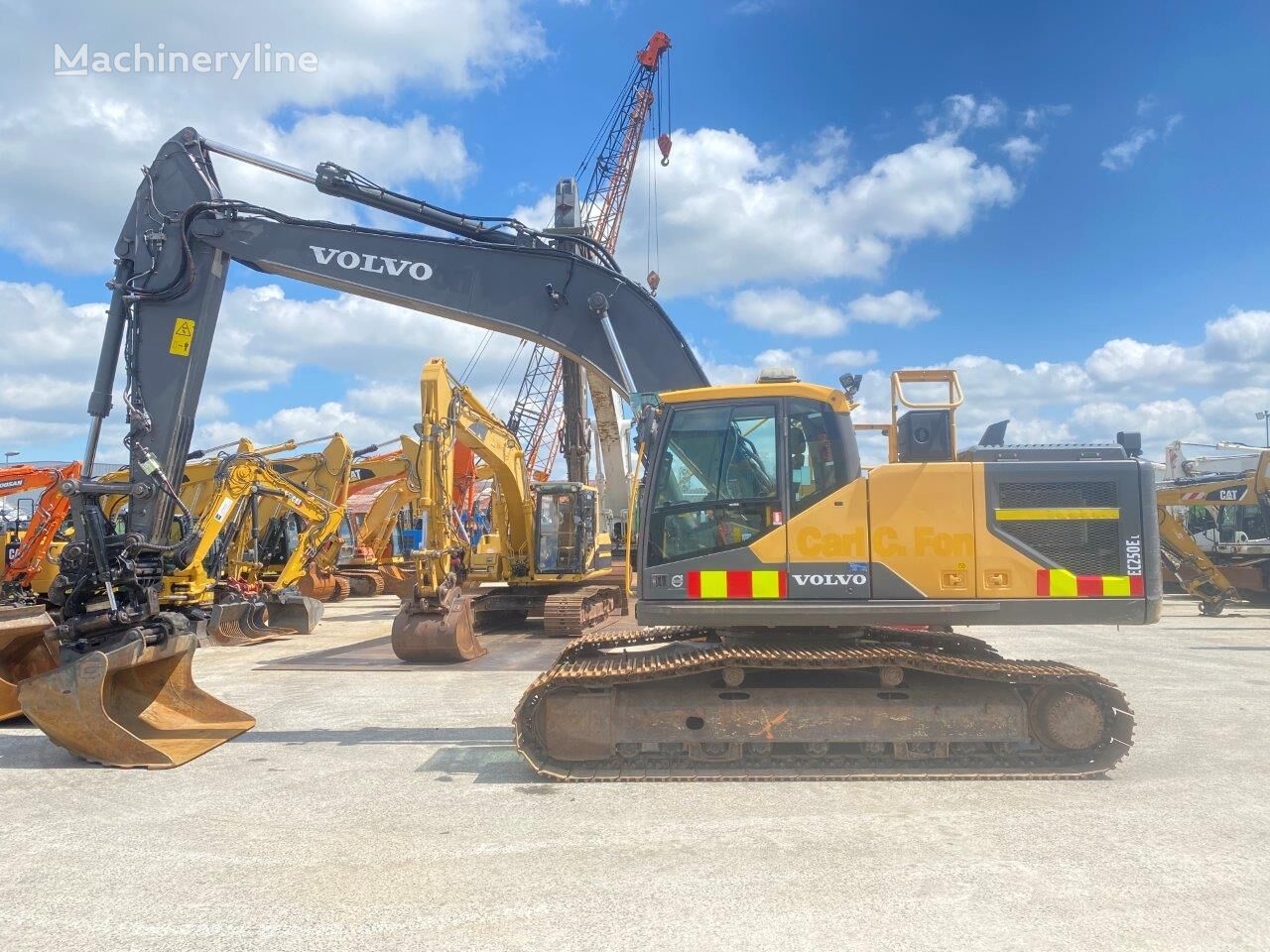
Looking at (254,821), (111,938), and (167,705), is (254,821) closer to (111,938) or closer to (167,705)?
(111,938)

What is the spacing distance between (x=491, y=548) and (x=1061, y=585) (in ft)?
38.5

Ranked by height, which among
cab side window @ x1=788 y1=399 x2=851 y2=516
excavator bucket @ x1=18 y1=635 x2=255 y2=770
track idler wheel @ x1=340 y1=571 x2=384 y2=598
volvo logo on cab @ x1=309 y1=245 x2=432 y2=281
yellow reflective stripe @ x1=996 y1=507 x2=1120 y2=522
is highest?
volvo logo on cab @ x1=309 y1=245 x2=432 y2=281

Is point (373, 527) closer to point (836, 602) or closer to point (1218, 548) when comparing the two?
point (836, 602)

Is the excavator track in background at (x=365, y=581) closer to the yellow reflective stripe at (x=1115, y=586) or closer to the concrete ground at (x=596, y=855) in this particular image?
the concrete ground at (x=596, y=855)

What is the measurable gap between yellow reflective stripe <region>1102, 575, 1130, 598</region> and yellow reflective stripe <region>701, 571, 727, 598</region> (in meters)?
2.72

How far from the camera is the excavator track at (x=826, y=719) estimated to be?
6.38 m

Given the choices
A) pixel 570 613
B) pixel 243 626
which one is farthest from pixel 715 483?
pixel 243 626

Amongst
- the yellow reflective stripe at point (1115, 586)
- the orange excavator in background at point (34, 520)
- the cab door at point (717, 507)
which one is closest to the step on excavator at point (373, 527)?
the orange excavator in background at point (34, 520)

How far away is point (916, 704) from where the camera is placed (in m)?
6.48

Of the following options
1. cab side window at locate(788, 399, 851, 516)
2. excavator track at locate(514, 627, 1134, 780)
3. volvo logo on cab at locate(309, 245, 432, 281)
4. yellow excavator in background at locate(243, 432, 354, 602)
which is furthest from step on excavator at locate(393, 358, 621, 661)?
cab side window at locate(788, 399, 851, 516)

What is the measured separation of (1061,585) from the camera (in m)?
6.49

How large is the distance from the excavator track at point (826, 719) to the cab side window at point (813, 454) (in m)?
1.16

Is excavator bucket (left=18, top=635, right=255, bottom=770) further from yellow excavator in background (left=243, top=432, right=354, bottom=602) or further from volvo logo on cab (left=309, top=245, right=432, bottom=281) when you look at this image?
yellow excavator in background (left=243, top=432, right=354, bottom=602)

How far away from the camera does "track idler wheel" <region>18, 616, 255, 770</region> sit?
269 inches
